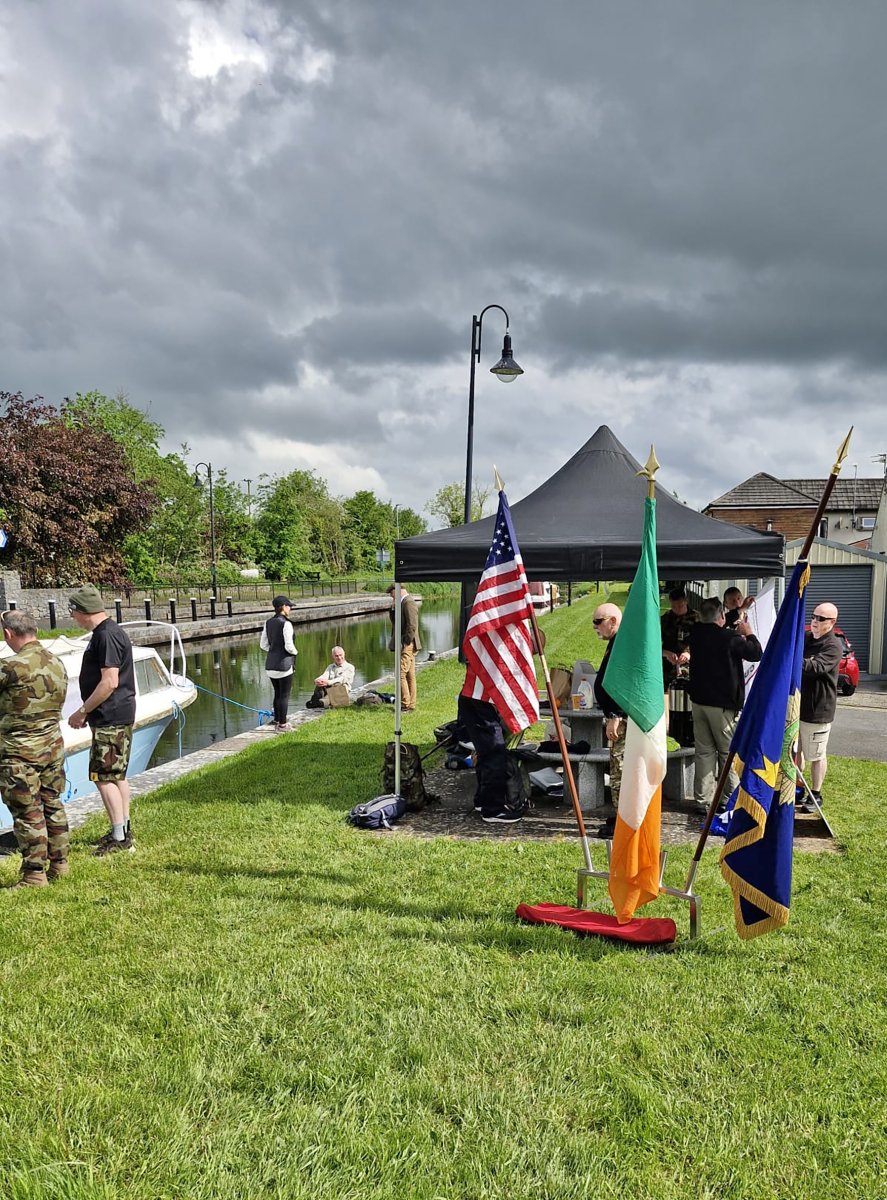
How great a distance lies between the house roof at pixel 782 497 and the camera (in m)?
51.1

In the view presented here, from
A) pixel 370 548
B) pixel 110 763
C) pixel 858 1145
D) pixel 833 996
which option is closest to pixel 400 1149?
pixel 858 1145

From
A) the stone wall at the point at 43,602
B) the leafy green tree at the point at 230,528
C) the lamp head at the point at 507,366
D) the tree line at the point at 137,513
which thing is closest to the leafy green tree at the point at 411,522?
the tree line at the point at 137,513

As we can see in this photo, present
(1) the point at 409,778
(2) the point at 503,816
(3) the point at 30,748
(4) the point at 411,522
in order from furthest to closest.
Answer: (4) the point at 411,522
(1) the point at 409,778
(2) the point at 503,816
(3) the point at 30,748

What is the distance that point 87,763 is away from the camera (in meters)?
10.0

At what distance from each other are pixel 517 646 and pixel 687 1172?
3005mm

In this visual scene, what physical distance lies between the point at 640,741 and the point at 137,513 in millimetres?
35964

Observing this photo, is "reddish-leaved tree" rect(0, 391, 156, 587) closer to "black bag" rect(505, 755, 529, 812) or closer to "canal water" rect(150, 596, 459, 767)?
"canal water" rect(150, 596, 459, 767)

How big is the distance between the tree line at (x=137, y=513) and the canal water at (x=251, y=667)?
9.21 meters

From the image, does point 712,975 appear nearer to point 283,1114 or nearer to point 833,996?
point 833,996

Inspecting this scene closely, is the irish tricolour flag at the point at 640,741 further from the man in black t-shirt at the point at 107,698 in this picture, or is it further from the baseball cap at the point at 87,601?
the baseball cap at the point at 87,601

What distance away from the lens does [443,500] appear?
74688 mm

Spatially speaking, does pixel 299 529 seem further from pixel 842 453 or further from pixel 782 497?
pixel 842 453

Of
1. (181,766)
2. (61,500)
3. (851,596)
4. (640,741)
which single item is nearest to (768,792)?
(640,741)

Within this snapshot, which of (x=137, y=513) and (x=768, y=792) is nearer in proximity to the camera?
(x=768, y=792)
